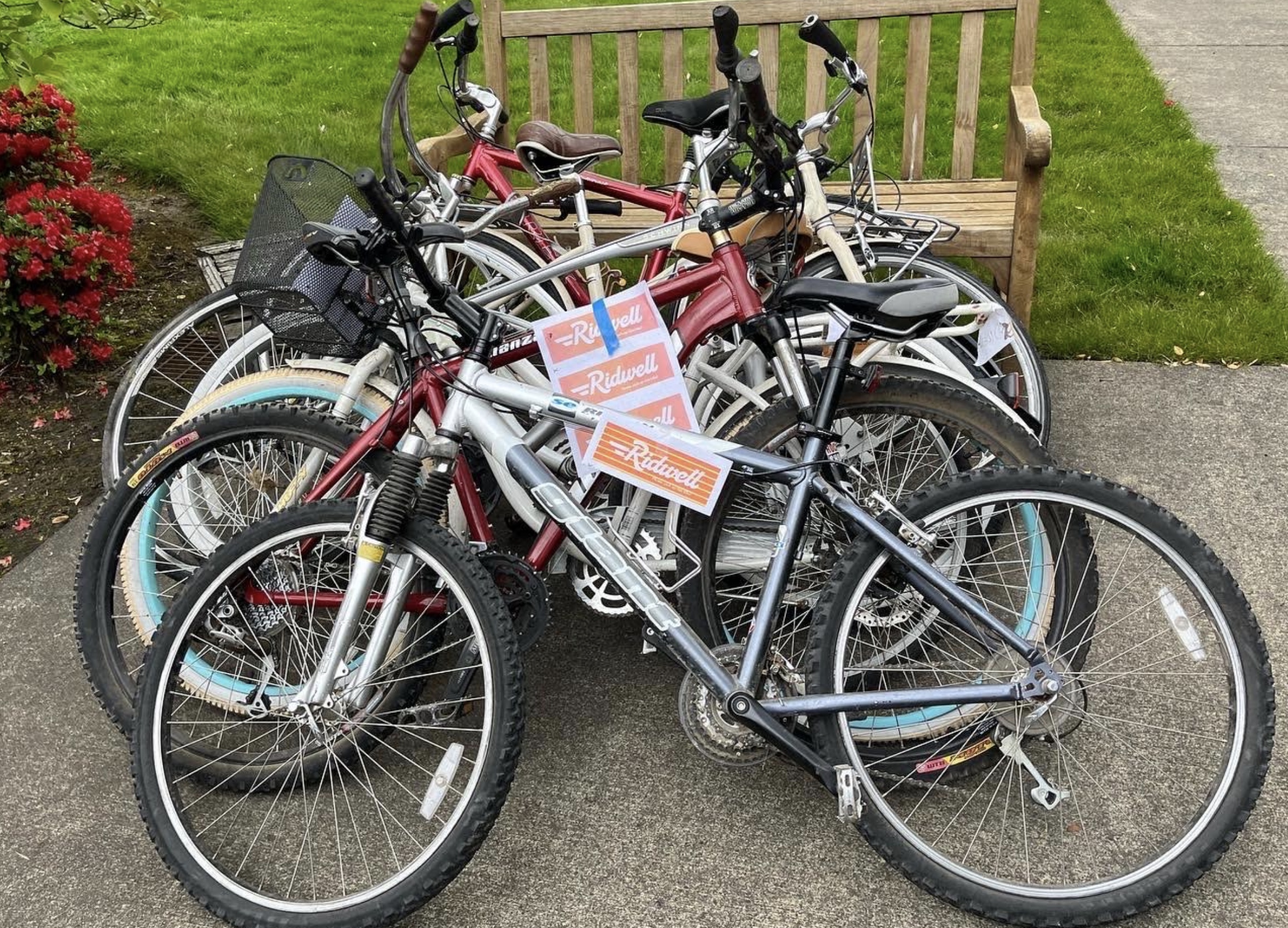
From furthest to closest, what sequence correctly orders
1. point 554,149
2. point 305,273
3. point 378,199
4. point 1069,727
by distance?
point 554,149, point 1069,727, point 305,273, point 378,199

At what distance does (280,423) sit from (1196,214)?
477cm

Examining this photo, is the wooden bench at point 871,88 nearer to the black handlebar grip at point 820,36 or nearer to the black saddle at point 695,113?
the black saddle at point 695,113

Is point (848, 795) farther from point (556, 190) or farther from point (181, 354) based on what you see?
point (181, 354)

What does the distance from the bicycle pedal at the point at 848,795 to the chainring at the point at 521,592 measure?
73 cm

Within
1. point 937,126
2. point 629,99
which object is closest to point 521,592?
point 629,99

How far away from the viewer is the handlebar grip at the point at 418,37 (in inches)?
87.7

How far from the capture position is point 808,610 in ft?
8.27

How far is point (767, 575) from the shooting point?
212 centimetres

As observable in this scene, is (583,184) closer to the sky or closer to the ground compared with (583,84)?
closer to the ground

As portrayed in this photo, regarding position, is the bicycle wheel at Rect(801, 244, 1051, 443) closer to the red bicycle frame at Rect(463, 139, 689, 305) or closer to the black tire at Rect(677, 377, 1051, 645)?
the red bicycle frame at Rect(463, 139, 689, 305)

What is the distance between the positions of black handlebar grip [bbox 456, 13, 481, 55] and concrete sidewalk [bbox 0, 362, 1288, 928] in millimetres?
1708

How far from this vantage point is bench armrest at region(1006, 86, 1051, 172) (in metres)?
3.21

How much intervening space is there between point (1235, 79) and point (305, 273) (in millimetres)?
7270

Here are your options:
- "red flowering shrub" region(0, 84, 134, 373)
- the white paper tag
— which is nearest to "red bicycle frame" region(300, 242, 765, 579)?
the white paper tag
